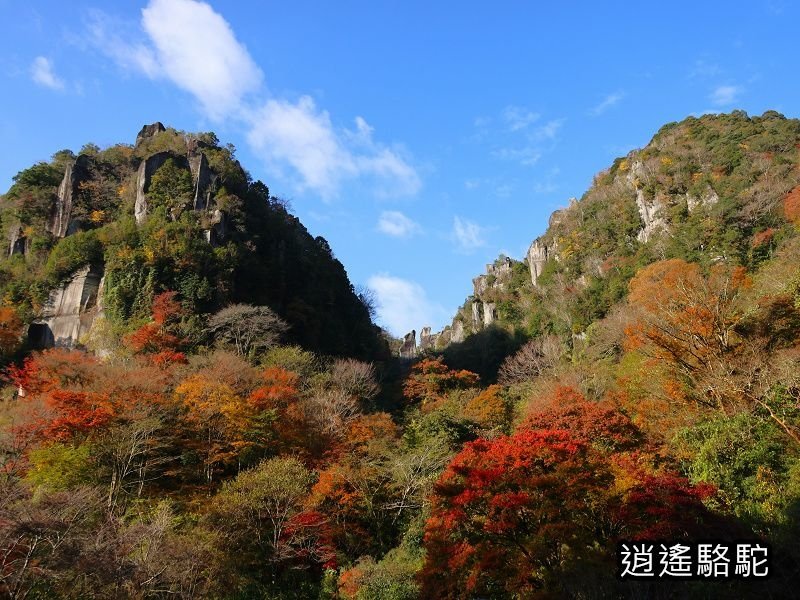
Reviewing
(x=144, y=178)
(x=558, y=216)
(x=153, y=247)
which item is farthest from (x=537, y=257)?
(x=144, y=178)

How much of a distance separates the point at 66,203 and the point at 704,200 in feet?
159

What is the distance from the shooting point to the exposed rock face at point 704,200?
40.2 metres

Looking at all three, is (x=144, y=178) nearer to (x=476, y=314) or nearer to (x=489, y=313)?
(x=489, y=313)

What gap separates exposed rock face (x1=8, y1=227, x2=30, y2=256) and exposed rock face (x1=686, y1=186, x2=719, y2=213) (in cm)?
5070

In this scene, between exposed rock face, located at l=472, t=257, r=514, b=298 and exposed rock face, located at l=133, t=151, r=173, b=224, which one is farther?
exposed rock face, located at l=472, t=257, r=514, b=298

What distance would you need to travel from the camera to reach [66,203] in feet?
136

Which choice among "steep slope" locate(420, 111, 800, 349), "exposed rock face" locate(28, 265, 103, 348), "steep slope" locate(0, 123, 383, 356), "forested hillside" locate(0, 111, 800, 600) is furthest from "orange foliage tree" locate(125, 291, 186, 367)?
"steep slope" locate(420, 111, 800, 349)

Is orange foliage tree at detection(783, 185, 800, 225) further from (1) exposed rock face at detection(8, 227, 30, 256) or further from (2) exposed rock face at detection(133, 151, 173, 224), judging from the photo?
(1) exposed rock face at detection(8, 227, 30, 256)

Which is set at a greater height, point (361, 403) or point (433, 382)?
point (433, 382)

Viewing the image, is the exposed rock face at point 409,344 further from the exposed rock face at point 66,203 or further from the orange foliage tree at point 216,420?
the orange foliage tree at point 216,420

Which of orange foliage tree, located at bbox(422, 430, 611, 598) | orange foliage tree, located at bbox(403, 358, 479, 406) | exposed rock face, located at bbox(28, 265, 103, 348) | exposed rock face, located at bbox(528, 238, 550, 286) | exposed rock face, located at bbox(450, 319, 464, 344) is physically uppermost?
exposed rock face, located at bbox(528, 238, 550, 286)

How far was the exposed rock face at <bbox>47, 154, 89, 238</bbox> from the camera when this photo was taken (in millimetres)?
40862

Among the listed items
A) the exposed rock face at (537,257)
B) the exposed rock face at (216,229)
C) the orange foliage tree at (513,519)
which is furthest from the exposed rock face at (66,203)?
the exposed rock face at (537,257)

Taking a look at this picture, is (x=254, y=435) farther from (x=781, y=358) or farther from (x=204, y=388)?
(x=781, y=358)
